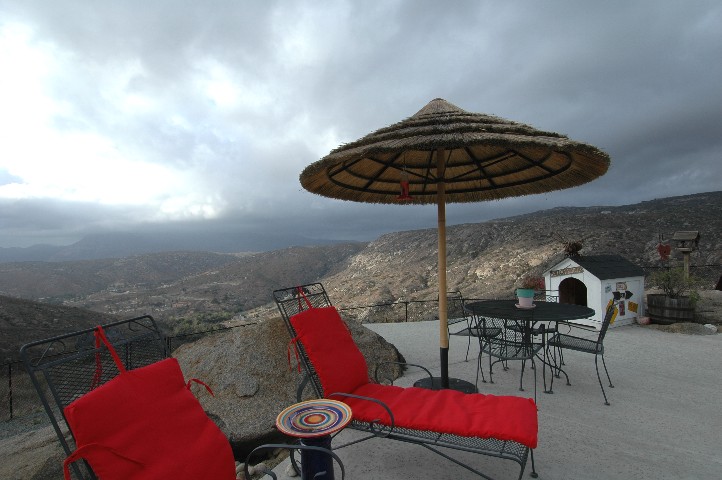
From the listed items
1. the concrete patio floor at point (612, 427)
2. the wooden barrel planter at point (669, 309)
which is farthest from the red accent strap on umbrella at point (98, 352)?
the wooden barrel planter at point (669, 309)

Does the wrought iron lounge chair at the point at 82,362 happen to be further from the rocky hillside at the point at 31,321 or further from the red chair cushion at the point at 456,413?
the rocky hillside at the point at 31,321

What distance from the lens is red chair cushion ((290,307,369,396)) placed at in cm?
317

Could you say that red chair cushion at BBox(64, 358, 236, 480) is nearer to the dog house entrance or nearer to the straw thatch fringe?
the straw thatch fringe

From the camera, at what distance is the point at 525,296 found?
4867 millimetres

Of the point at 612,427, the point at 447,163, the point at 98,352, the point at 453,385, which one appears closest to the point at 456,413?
the point at 453,385

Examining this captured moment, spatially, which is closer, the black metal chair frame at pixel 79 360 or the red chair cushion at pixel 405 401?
the black metal chair frame at pixel 79 360

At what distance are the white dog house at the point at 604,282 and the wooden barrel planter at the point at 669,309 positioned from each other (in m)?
0.30

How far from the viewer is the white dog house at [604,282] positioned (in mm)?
7676

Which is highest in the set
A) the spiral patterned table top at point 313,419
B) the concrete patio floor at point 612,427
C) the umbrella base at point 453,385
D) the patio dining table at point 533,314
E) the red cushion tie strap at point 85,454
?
Answer: the patio dining table at point 533,314

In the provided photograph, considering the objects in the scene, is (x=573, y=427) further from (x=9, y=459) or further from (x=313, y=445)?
(x=9, y=459)

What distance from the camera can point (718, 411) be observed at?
396 cm

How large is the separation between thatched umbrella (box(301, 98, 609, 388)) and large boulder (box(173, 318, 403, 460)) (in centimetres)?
171

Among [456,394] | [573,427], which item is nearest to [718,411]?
[573,427]

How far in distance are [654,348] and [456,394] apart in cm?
529
